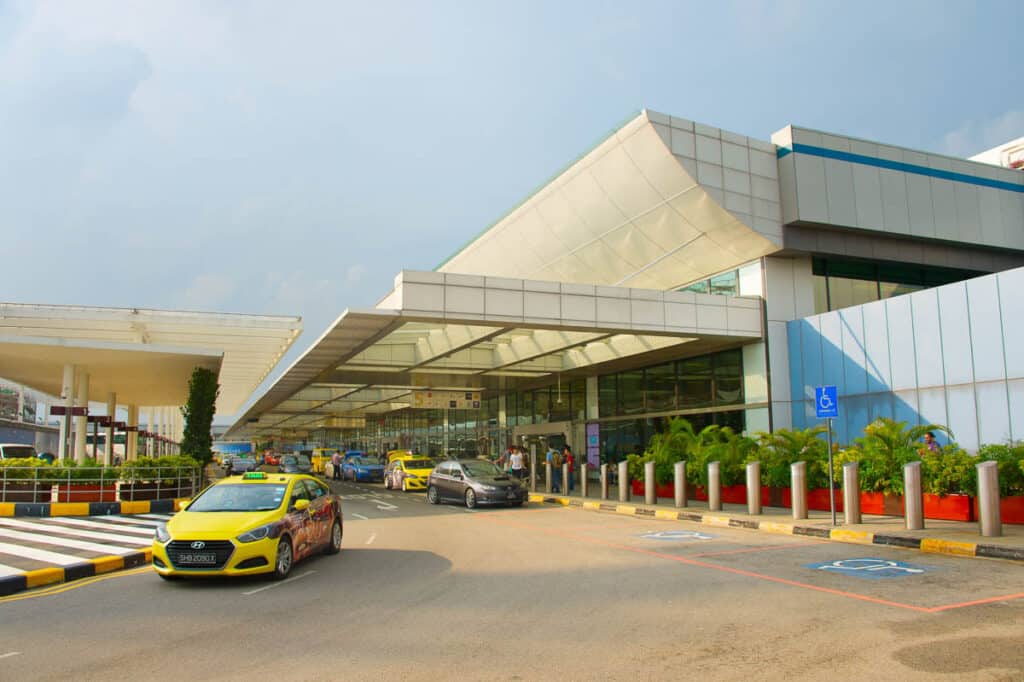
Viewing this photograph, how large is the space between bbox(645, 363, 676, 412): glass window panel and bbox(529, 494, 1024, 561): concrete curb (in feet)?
25.0

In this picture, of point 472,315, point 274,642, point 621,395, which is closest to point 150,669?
point 274,642

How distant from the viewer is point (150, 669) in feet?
20.3

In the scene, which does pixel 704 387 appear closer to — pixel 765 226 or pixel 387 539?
pixel 765 226

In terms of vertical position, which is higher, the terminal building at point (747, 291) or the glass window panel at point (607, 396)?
the terminal building at point (747, 291)

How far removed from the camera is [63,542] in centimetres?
1423

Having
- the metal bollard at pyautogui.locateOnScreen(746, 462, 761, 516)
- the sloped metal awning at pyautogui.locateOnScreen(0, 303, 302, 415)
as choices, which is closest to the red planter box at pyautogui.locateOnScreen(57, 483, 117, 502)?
the sloped metal awning at pyautogui.locateOnScreen(0, 303, 302, 415)

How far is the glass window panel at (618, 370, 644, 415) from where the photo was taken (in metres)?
31.8

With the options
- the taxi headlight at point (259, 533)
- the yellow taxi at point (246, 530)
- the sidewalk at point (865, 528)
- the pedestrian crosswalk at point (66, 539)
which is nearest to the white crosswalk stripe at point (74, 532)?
the pedestrian crosswalk at point (66, 539)

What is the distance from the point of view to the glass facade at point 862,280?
26047 millimetres

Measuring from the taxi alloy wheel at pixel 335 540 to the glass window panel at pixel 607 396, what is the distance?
846 inches

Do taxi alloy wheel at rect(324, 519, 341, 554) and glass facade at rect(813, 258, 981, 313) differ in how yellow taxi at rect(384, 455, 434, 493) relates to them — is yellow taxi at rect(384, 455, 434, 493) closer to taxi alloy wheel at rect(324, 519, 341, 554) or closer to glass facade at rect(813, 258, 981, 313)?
glass facade at rect(813, 258, 981, 313)

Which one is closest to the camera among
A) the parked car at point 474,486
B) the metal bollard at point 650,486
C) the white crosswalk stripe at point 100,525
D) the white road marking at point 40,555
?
the white road marking at point 40,555

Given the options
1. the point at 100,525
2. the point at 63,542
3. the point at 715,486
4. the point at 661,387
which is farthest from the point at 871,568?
the point at 661,387

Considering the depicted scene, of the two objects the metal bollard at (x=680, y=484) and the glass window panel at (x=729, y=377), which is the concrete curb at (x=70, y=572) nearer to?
the metal bollard at (x=680, y=484)
